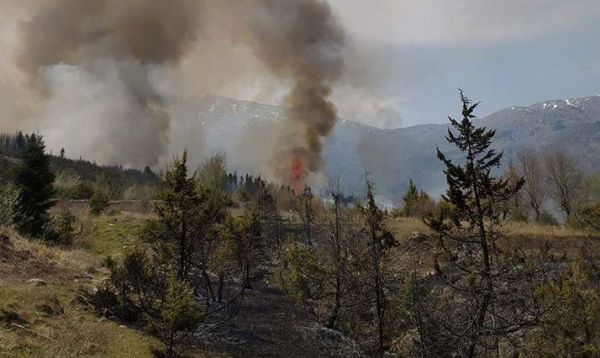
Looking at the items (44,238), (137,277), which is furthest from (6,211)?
(137,277)

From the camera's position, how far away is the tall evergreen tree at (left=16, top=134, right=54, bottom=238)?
29766mm

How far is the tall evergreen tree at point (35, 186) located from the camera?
29.8 m

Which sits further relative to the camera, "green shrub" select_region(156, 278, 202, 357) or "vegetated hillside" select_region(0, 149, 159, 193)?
"vegetated hillside" select_region(0, 149, 159, 193)

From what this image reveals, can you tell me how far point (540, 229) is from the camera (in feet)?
132

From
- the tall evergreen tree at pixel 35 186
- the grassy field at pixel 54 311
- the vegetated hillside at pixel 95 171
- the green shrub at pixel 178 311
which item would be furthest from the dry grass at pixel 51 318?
the vegetated hillside at pixel 95 171

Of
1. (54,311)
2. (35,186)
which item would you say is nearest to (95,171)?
(35,186)

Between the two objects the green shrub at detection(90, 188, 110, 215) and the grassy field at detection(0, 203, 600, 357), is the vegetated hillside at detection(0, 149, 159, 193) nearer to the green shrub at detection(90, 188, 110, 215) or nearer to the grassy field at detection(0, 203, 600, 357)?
the green shrub at detection(90, 188, 110, 215)

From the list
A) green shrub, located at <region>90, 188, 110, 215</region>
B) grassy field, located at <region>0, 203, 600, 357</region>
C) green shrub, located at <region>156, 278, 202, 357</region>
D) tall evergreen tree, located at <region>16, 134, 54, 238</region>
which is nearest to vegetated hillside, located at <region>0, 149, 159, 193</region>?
green shrub, located at <region>90, 188, 110, 215</region>

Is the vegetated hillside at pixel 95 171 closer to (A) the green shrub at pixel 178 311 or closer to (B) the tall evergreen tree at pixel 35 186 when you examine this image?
(B) the tall evergreen tree at pixel 35 186

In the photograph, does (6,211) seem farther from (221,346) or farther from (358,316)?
(358,316)

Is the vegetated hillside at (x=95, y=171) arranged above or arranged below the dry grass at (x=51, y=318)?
above

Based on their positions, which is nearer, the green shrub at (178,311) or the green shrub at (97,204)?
the green shrub at (178,311)

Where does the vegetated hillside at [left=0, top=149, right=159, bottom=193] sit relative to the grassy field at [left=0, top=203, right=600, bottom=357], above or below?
above

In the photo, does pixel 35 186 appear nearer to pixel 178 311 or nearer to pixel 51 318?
pixel 51 318
